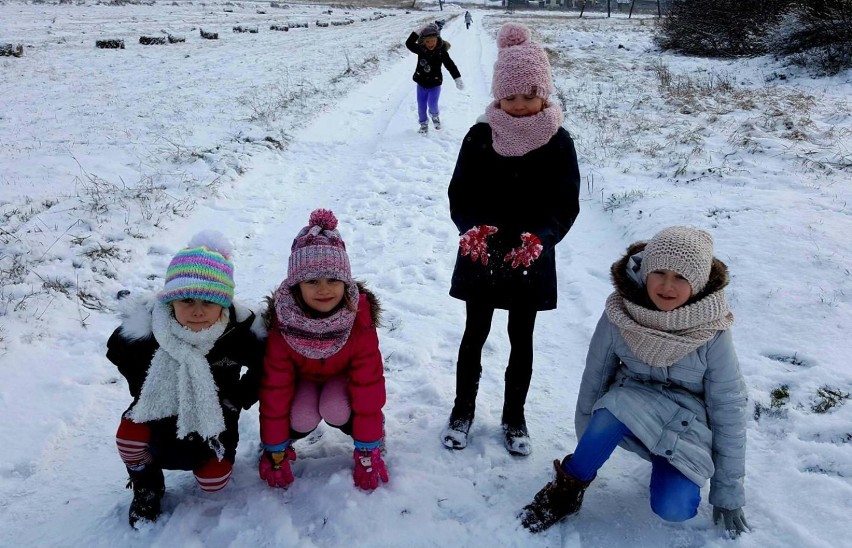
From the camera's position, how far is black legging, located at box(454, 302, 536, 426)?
2977 mm

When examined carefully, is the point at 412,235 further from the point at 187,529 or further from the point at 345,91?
the point at 345,91

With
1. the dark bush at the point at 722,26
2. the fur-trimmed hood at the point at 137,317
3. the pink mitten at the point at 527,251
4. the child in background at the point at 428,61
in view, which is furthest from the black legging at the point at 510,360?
the dark bush at the point at 722,26

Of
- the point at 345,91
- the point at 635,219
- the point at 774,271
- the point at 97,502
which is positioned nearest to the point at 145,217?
the point at 97,502

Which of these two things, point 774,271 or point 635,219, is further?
point 635,219

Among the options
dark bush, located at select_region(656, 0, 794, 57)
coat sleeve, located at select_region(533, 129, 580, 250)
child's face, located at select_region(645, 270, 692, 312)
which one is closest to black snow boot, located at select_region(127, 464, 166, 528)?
coat sleeve, located at select_region(533, 129, 580, 250)

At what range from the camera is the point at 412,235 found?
5.89 meters

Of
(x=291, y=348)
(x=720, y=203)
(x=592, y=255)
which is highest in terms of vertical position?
(x=291, y=348)

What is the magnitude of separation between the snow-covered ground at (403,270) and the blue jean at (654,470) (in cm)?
22

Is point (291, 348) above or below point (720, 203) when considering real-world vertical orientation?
above

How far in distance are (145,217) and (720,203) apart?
249 inches

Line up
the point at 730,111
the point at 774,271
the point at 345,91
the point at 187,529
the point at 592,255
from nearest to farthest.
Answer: the point at 187,529 < the point at 774,271 < the point at 592,255 < the point at 730,111 < the point at 345,91

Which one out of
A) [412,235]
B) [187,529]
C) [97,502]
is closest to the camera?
[187,529]

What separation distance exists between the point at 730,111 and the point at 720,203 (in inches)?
185

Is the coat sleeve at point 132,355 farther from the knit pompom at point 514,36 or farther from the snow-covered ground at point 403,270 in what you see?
the knit pompom at point 514,36
